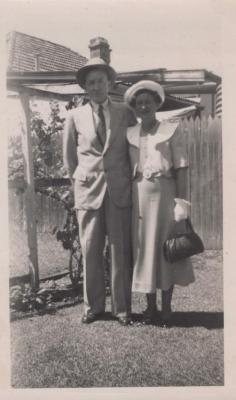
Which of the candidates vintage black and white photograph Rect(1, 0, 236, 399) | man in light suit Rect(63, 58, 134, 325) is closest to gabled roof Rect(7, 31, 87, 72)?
vintage black and white photograph Rect(1, 0, 236, 399)

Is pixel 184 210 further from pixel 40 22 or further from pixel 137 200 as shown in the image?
pixel 40 22

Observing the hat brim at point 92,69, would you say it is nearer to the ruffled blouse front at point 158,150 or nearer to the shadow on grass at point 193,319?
the ruffled blouse front at point 158,150

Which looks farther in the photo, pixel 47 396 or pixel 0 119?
pixel 0 119

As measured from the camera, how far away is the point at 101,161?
3.08 metres

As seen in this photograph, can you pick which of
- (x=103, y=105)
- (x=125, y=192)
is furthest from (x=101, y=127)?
(x=125, y=192)

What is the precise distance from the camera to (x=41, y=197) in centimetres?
418

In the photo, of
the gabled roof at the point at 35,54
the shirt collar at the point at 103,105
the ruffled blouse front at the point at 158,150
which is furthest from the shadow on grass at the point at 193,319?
the gabled roof at the point at 35,54

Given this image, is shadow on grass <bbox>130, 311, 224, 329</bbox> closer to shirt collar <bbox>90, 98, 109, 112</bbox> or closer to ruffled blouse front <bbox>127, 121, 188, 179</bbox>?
ruffled blouse front <bbox>127, 121, 188, 179</bbox>

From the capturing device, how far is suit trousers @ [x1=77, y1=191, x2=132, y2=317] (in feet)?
10.3

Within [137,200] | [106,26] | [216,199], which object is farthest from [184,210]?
[216,199]

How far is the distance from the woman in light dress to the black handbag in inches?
2.3

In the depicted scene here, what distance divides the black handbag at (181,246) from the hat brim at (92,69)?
3.08 ft

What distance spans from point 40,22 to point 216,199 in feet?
7.65

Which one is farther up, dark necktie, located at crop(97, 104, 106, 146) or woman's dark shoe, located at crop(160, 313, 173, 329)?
dark necktie, located at crop(97, 104, 106, 146)
